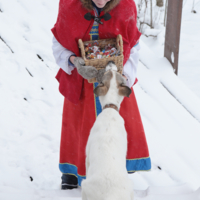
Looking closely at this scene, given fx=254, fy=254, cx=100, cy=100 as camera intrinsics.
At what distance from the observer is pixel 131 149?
2.37m

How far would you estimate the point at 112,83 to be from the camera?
2.18 m

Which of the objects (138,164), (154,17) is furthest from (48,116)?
(154,17)

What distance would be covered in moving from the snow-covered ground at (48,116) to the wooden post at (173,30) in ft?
0.59

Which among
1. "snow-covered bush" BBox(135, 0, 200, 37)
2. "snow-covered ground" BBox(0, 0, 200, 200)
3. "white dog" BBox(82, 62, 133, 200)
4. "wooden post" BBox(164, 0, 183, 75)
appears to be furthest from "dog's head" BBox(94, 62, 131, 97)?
"snow-covered bush" BBox(135, 0, 200, 37)

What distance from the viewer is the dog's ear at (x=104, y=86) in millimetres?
2043

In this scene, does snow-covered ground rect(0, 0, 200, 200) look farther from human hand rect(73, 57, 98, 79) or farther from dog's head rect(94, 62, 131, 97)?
human hand rect(73, 57, 98, 79)

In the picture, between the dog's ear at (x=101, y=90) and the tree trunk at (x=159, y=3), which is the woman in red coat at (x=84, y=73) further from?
the tree trunk at (x=159, y=3)

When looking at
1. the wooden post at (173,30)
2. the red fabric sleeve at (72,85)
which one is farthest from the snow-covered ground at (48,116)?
the red fabric sleeve at (72,85)

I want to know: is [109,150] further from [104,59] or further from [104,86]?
[104,59]

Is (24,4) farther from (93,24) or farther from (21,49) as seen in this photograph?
(93,24)

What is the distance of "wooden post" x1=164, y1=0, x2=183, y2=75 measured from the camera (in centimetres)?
385

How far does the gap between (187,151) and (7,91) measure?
2.58 meters

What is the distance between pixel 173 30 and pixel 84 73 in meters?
2.70

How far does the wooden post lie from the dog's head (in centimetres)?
224
